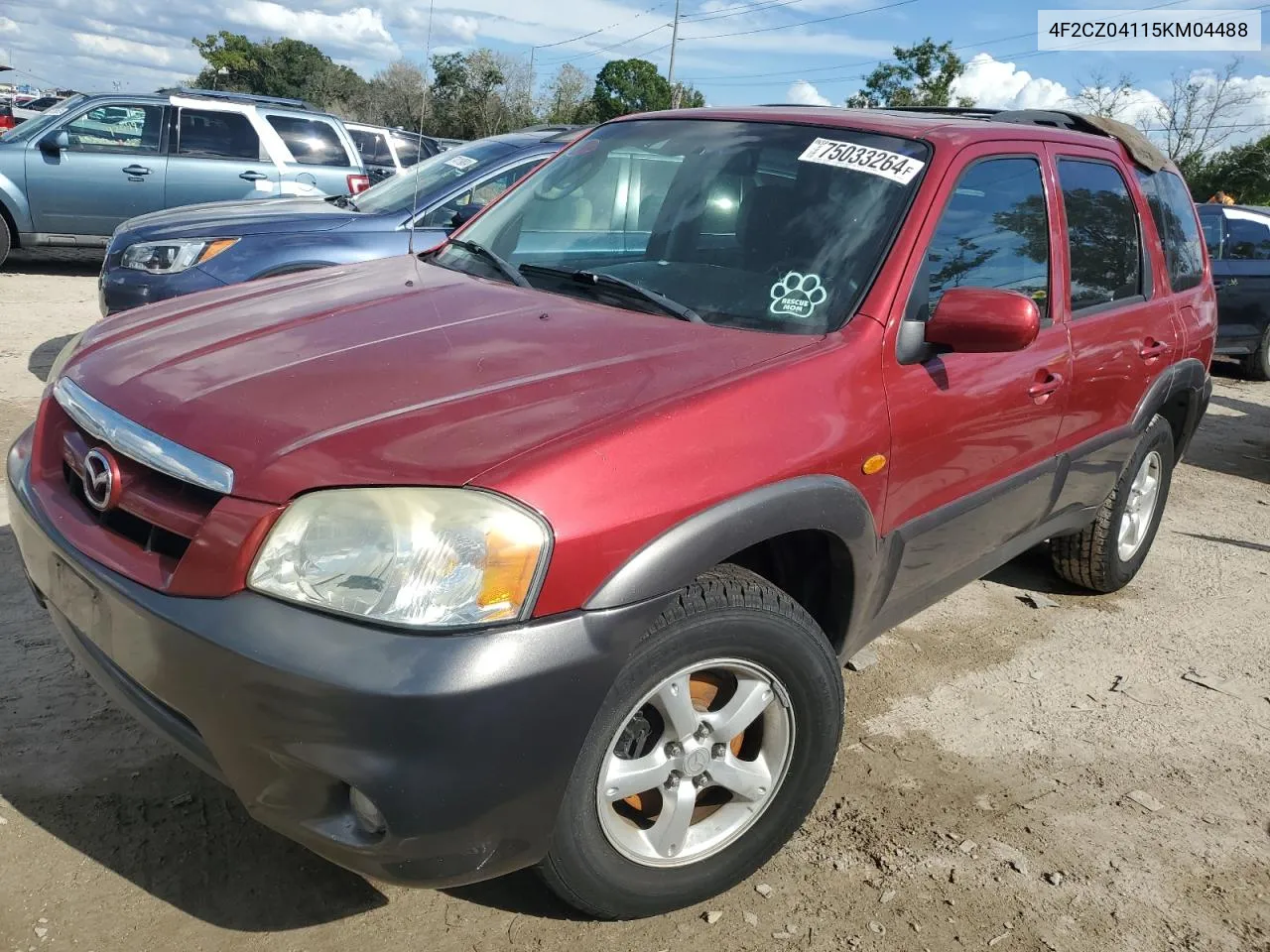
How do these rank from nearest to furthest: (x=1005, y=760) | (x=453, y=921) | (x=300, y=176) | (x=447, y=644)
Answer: (x=447, y=644) → (x=453, y=921) → (x=1005, y=760) → (x=300, y=176)

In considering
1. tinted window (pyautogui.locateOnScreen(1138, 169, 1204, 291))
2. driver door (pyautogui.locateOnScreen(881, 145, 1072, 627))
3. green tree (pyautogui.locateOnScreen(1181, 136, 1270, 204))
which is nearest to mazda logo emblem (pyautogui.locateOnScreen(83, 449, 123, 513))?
driver door (pyautogui.locateOnScreen(881, 145, 1072, 627))

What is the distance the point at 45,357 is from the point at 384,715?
6.46 metres

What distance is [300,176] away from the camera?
436 inches

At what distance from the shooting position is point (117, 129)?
1079cm

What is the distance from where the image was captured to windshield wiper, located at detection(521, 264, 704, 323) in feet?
8.95

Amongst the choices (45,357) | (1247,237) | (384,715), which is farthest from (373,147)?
(384,715)

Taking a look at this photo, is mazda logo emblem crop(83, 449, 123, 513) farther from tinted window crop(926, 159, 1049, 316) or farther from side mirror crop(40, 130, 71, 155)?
side mirror crop(40, 130, 71, 155)

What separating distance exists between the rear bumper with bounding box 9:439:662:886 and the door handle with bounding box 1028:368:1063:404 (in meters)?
1.65

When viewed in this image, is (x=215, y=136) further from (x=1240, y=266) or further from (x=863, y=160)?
(x=1240, y=266)

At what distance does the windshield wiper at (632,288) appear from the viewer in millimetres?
2727

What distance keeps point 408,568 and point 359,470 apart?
0.21 m

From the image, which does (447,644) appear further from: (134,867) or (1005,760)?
(1005,760)

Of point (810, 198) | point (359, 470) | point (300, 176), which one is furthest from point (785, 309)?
point (300, 176)

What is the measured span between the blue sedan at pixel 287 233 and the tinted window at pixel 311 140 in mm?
4451
